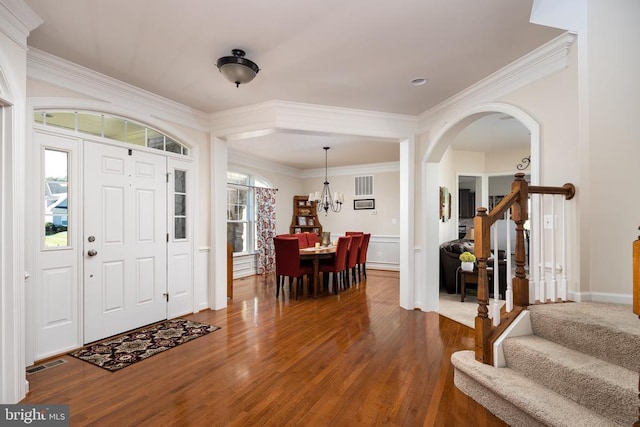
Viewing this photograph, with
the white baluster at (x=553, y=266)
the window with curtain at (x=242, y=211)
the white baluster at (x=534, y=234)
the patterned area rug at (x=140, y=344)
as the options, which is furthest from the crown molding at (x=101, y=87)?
the white baluster at (x=553, y=266)

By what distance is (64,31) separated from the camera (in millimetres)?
2359

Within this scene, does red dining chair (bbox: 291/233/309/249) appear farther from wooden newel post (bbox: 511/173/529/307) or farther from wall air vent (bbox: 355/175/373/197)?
wooden newel post (bbox: 511/173/529/307)

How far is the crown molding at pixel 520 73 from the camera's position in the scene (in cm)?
246

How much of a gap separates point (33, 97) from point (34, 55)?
0.34 m

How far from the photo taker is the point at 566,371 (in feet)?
5.75

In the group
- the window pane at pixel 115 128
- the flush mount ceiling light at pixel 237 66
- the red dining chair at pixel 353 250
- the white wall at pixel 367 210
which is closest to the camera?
the flush mount ceiling light at pixel 237 66

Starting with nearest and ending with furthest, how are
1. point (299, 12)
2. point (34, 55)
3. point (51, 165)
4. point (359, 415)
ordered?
point (359, 415)
point (299, 12)
point (34, 55)
point (51, 165)

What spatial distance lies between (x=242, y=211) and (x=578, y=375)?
6301mm

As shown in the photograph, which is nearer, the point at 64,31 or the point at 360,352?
the point at 64,31

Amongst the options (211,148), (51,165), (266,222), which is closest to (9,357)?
(51,165)

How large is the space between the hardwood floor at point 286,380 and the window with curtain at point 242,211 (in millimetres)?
3313

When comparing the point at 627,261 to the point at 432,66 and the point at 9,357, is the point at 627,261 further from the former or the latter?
the point at 9,357

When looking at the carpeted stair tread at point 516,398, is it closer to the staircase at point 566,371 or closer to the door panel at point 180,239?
the staircase at point 566,371

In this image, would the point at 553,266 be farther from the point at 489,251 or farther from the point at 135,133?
the point at 135,133
